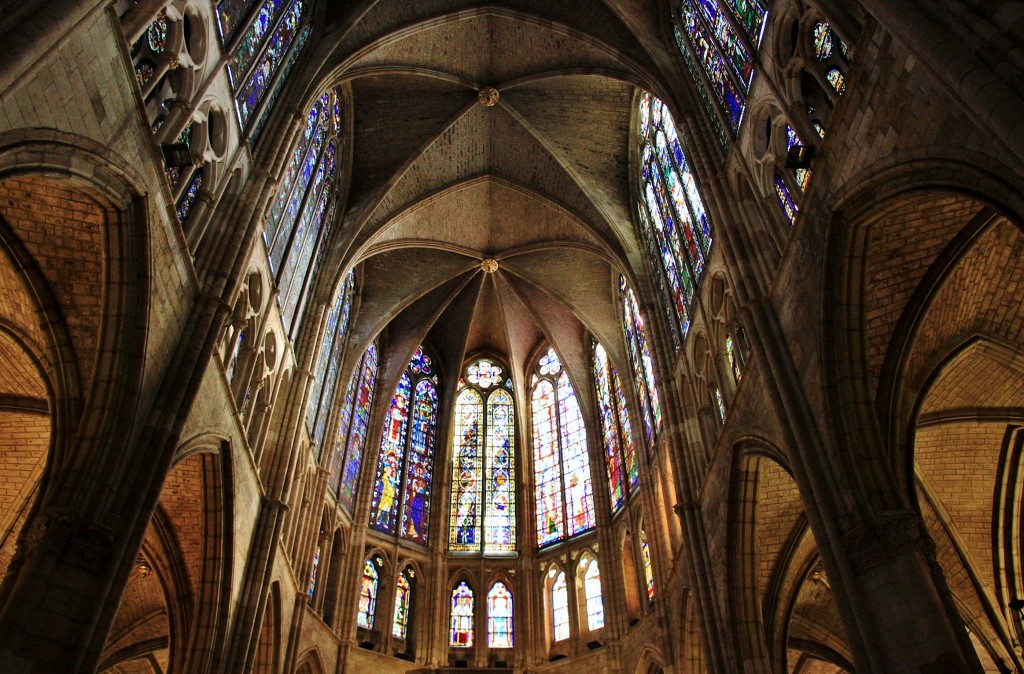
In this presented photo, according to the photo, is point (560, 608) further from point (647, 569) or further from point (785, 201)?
point (785, 201)

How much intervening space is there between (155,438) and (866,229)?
332 inches

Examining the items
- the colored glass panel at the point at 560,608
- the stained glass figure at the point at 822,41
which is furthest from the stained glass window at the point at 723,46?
the colored glass panel at the point at 560,608

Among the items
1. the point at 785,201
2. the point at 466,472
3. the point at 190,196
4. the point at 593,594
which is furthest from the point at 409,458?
the point at 785,201

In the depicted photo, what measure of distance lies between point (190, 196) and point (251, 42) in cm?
355

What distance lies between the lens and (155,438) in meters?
9.25

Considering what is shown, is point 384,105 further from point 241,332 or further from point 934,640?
point 934,640

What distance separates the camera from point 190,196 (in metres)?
11.1

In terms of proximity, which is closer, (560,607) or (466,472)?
(560,607)

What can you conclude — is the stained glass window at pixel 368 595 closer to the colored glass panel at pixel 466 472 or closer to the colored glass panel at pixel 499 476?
the colored glass panel at pixel 466 472

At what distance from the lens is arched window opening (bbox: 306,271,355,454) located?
18.1 metres

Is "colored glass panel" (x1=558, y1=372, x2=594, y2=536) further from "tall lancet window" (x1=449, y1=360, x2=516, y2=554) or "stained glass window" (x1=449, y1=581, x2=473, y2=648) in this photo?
"stained glass window" (x1=449, y1=581, x2=473, y2=648)

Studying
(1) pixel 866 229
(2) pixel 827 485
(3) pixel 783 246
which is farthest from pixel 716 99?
(2) pixel 827 485

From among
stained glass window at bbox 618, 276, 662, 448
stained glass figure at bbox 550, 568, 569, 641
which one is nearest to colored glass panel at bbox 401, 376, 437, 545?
stained glass figure at bbox 550, 568, 569, 641

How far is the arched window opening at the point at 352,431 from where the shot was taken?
2019 cm
